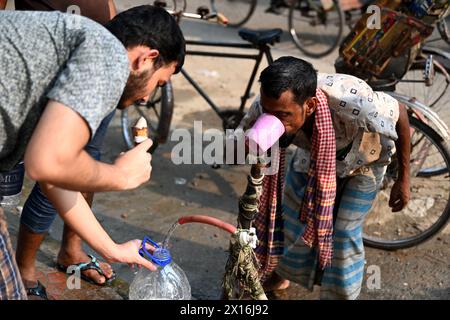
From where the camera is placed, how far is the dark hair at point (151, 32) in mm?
1917

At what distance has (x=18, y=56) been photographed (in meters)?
1.75

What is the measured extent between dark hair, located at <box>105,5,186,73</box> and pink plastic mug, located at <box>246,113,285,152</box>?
1.24 ft

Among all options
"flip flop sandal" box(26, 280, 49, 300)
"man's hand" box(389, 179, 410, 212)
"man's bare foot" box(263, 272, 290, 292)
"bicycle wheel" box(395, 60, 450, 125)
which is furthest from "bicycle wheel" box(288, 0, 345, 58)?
"flip flop sandal" box(26, 280, 49, 300)

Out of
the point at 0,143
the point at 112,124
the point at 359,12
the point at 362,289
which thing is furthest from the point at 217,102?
the point at 0,143

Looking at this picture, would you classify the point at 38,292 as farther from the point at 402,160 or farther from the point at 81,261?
the point at 402,160

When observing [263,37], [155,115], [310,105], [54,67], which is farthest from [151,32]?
[155,115]

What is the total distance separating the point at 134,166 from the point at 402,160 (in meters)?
1.51

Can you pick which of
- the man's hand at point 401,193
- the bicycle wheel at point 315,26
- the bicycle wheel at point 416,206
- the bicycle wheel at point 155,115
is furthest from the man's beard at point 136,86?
the bicycle wheel at point 315,26

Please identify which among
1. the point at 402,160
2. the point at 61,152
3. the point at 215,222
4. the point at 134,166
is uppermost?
the point at 61,152

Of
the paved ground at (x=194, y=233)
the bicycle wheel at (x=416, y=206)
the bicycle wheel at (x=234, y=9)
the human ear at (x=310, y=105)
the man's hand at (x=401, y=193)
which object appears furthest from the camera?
the bicycle wheel at (x=234, y=9)

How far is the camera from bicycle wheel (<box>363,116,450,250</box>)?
3697mm

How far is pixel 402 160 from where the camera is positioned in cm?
296

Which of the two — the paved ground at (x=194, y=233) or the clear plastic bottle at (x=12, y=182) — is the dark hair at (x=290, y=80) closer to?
the clear plastic bottle at (x=12, y=182)
